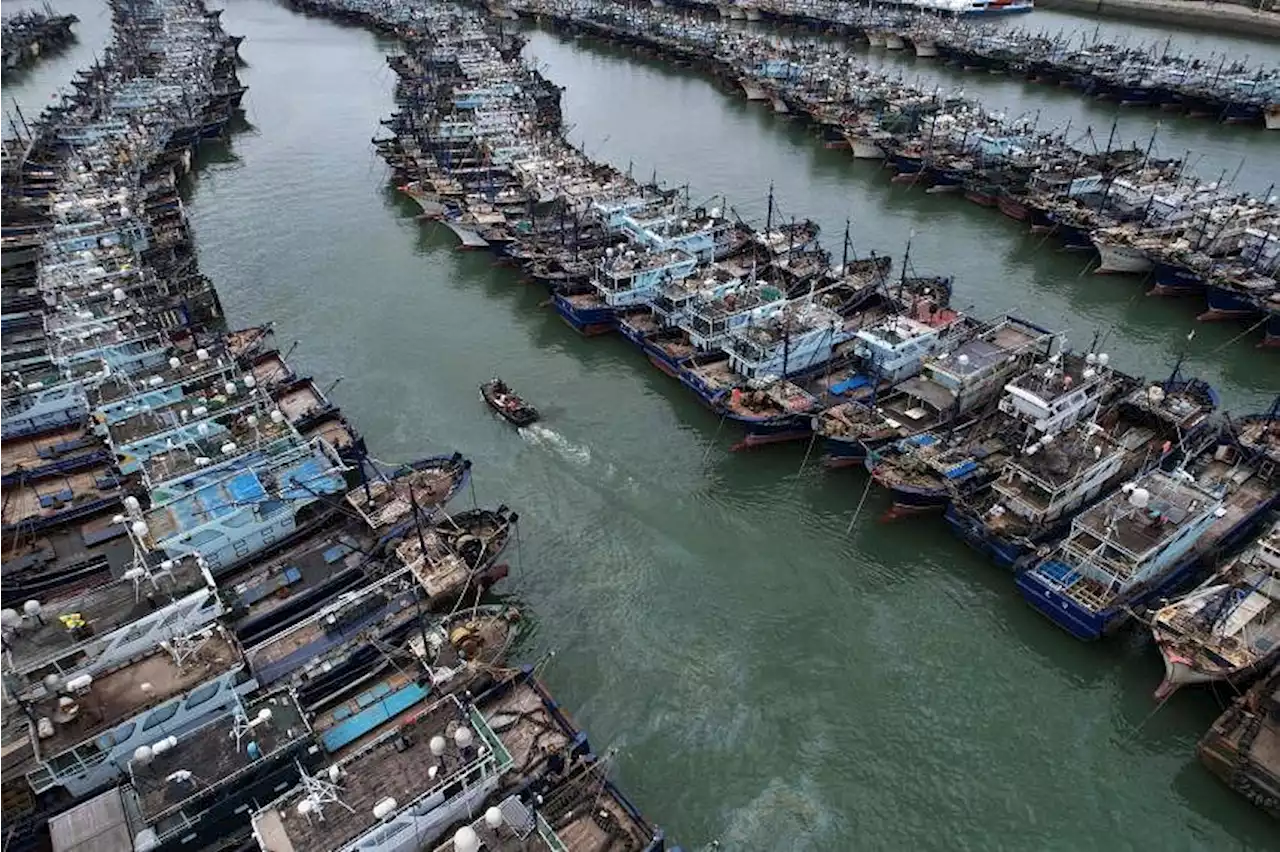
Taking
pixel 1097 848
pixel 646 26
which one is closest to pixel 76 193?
pixel 1097 848

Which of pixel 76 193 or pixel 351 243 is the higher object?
pixel 76 193

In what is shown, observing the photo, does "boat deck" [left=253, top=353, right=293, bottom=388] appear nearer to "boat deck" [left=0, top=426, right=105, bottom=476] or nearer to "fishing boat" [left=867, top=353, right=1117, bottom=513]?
"boat deck" [left=0, top=426, right=105, bottom=476]

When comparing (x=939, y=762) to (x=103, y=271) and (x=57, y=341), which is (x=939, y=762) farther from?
(x=103, y=271)

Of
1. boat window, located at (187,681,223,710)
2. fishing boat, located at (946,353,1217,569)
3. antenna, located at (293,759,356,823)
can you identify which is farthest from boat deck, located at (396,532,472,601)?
fishing boat, located at (946,353,1217,569)

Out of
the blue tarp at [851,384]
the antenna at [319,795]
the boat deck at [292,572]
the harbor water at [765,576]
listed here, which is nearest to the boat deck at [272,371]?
the harbor water at [765,576]

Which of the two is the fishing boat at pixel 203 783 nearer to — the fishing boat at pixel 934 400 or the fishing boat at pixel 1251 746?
the fishing boat at pixel 934 400

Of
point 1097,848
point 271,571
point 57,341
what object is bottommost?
point 1097,848
